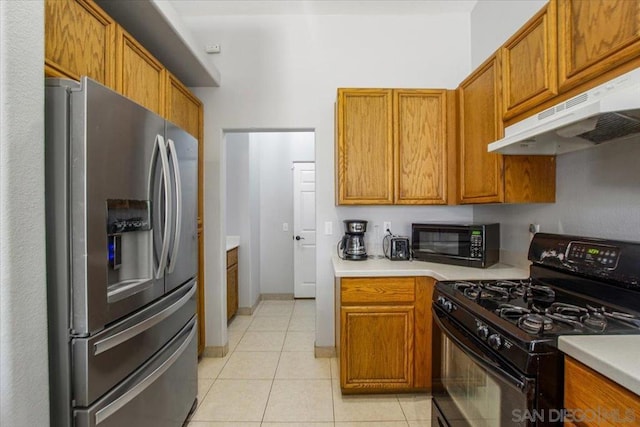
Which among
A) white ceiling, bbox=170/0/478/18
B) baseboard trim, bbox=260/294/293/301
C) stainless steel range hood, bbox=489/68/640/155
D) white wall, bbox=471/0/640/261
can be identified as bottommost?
baseboard trim, bbox=260/294/293/301

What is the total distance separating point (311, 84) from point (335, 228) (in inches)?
52.0

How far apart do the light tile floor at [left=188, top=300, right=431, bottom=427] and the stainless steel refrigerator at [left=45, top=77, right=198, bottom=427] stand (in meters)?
0.53

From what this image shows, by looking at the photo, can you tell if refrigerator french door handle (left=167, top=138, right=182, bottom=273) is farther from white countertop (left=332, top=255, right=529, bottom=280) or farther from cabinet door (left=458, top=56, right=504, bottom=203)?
cabinet door (left=458, top=56, right=504, bottom=203)

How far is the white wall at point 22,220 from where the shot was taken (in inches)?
34.3

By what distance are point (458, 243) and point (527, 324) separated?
3.97 feet

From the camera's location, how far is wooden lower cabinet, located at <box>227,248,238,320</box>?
10.9 ft

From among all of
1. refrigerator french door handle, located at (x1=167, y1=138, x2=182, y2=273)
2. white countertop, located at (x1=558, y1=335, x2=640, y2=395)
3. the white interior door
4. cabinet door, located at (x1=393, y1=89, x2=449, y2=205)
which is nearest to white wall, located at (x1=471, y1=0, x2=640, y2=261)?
cabinet door, located at (x1=393, y1=89, x2=449, y2=205)

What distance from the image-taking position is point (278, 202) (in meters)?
4.44

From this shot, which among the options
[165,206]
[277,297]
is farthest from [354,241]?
[277,297]

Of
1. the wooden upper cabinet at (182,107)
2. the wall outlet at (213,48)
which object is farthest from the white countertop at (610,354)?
the wall outlet at (213,48)

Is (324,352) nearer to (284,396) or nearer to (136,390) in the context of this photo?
(284,396)

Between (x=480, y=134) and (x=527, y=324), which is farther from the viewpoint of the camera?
(x=480, y=134)

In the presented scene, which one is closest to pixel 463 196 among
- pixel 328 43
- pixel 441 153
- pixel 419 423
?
pixel 441 153

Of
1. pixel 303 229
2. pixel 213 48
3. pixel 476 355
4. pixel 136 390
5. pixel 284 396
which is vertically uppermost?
pixel 213 48
